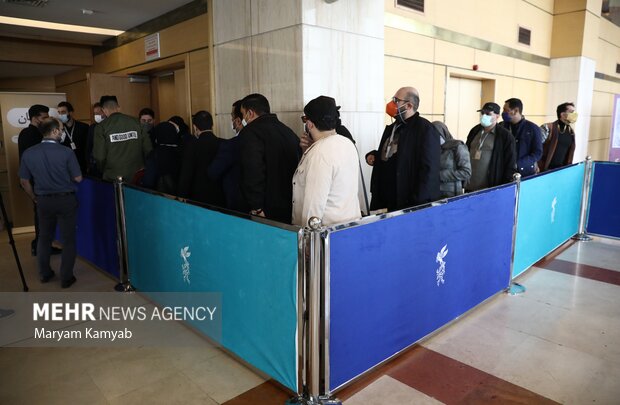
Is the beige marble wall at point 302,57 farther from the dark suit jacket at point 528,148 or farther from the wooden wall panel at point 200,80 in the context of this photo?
the dark suit jacket at point 528,148

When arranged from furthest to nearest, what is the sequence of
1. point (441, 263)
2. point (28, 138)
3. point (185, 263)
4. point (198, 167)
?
point (28, 138) → point (198, 167) → point (185, 263) → point (441, 263)

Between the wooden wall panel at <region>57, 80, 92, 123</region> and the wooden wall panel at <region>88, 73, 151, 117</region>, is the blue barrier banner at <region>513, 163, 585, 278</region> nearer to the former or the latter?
the wooden wall panel at <region>88, 73, 151, 117</region>

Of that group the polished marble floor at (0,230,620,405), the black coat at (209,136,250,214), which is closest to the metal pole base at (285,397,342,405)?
the polished marble floor at (0,230,620,405)

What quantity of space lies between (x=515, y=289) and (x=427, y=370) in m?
1.69

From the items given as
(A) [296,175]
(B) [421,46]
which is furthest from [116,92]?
(A) [296,175]

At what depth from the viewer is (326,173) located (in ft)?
7.85

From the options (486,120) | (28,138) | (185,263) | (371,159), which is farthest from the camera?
(28,138)

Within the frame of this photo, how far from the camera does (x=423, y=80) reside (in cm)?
544

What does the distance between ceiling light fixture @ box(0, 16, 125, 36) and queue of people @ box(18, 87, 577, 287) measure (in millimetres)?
2181

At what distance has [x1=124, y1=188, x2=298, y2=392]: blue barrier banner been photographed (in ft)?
7.39

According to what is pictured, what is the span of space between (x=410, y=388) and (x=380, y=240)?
0.88 m

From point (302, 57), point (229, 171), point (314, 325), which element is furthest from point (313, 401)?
point (302, 57)

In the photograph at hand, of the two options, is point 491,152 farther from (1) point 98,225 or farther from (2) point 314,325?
(1) point 98,225

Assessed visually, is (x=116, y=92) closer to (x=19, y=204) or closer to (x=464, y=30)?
(x=19, y=204)
